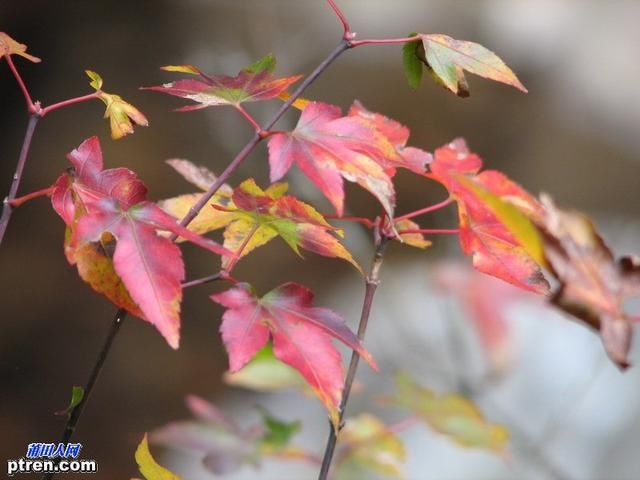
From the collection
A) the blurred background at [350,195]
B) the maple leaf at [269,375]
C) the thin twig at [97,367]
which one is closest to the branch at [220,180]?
the thin twig at [97,367]

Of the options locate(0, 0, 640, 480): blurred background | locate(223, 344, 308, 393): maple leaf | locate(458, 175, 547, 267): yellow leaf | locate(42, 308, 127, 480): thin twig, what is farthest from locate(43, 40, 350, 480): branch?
locate(0, 0, 640, 480): blurred background

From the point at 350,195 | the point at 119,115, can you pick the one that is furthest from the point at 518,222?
the point at 350,195

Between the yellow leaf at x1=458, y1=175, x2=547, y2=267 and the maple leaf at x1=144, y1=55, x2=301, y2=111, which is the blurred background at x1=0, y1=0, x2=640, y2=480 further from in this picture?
the yellow leaf at x1=458, y1=175, x2=547, y2=267

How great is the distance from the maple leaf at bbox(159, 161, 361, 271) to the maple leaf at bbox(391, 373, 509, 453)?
1.47 ft

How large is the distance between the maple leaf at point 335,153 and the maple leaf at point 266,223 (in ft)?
0.09

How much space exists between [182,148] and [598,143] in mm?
1293

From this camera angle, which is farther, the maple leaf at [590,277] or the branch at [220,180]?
the branch at [220,180]

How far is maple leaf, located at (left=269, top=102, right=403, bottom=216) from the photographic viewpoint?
0.43 m

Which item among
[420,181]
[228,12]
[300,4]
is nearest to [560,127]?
[420,181]

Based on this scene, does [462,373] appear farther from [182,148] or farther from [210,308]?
[182,148]

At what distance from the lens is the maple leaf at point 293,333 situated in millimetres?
428

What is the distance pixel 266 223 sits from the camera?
0.48 metres

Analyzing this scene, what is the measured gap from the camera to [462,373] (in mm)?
1784

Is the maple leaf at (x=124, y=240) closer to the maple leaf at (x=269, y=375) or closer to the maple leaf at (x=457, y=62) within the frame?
the maple leaf at (x=457, y=62)
